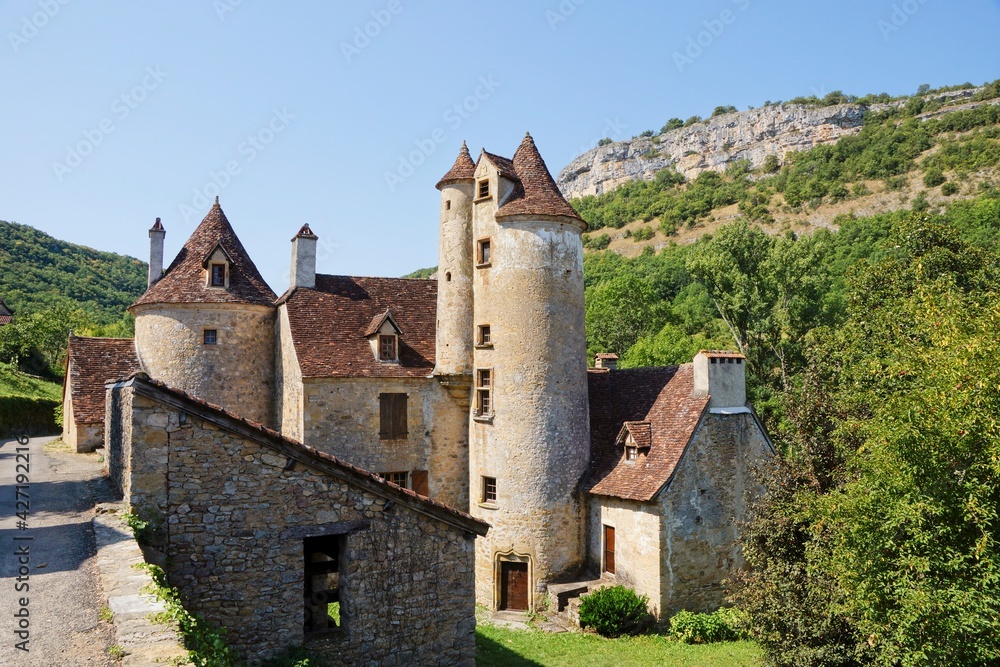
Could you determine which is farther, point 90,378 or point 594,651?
point 90,378

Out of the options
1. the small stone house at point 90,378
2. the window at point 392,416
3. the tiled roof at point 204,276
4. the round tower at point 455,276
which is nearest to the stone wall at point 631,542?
the round tower at point 455,276

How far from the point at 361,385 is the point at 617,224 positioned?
398 feet

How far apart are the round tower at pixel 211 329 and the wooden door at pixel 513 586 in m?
12.0

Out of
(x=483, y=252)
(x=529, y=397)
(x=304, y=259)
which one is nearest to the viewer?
(x=529, y=397)

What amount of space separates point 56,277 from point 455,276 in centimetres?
7618

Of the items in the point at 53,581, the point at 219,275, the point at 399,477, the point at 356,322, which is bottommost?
the point at 399,477

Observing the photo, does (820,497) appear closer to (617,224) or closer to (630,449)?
(630,449)

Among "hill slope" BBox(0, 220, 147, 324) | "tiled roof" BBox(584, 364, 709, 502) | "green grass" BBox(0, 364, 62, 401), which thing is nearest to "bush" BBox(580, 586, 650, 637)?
"tiled roof" BBox(584, 364, 709, 502)

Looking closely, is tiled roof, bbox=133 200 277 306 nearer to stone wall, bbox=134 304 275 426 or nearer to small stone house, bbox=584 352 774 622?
stone wall, bbox=134 304 275 426

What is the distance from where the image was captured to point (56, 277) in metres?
79.6

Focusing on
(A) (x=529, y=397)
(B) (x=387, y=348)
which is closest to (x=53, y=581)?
(A) (x=529, y=397)

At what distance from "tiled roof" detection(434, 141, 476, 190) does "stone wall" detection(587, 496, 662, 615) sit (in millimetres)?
14254

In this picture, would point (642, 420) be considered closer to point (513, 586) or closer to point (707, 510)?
point (707, 510)

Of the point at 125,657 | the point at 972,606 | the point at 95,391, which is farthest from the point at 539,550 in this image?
the point at 95,391
